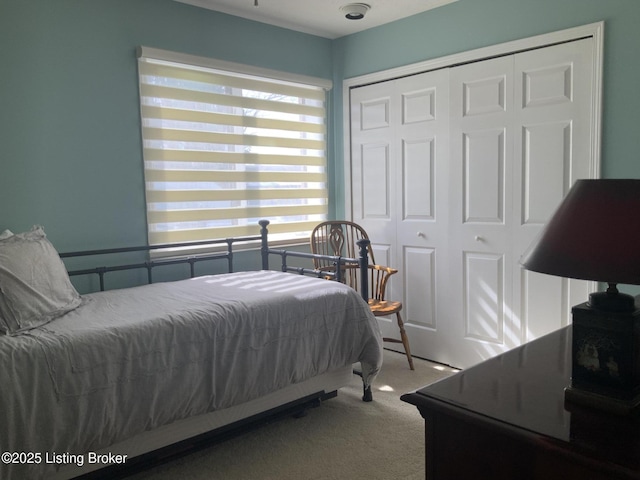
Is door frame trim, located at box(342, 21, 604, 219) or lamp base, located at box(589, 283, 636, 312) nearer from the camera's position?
lamp base, located at box(589, 283, 636, 312)

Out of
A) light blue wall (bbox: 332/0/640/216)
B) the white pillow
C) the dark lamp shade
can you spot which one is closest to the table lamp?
the dark lamp shade

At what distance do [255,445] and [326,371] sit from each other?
0.48 m

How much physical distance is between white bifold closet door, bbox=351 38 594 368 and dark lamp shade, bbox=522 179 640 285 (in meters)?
1.90

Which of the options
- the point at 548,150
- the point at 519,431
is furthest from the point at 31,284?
the point at 548,150

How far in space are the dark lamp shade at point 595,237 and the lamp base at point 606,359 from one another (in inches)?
5.3

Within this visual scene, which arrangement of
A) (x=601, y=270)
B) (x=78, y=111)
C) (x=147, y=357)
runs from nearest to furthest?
(x=601, y=270), (x=147, y=357), (x=78, y=111)

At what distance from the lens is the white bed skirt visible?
1.88 meters

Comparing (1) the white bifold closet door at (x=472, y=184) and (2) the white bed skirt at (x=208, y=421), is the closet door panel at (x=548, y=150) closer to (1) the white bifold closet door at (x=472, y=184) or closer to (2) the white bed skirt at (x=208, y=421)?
(1) the white bifold closet door at (x=472, y=184)

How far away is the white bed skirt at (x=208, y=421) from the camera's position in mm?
1879

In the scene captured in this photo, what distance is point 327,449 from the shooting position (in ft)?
7.59

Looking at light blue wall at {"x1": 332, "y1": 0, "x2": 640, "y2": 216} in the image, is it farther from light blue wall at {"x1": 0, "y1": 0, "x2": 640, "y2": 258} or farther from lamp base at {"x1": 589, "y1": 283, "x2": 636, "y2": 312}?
lamp base at {"x1": 589, "y1": 283, "x2": 636, "y2": 312}

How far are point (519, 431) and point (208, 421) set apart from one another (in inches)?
61.3

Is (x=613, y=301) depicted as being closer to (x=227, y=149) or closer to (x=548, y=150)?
(x=548, y=150)

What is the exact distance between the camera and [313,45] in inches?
149
